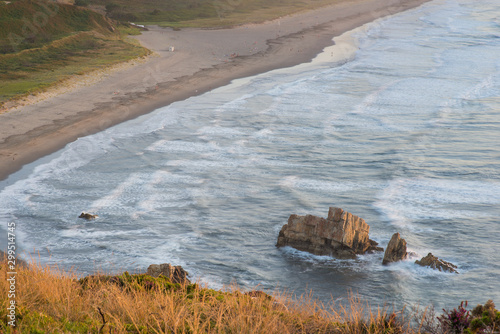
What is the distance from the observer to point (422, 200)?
14.0 meters

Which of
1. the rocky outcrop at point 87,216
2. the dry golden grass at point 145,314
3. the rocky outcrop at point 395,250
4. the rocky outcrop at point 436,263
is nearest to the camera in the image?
the dry golden grass at point 145,314

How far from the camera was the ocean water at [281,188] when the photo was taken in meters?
10.6

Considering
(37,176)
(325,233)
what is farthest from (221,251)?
(37,176)

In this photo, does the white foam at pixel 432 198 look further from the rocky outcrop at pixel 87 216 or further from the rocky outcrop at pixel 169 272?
the rocky outcrop at pixel 87 216

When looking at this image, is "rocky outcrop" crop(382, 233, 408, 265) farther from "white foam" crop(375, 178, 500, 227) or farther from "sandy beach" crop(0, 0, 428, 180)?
"sandy beach" crop(0, 0, 428, 180)

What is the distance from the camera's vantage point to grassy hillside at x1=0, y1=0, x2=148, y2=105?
2688cm

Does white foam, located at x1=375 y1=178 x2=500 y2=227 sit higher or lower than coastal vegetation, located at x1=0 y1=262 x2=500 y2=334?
lower

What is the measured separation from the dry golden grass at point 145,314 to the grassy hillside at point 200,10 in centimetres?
4632

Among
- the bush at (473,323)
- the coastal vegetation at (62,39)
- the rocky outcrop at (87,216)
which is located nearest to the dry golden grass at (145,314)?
the bush at (473,323)

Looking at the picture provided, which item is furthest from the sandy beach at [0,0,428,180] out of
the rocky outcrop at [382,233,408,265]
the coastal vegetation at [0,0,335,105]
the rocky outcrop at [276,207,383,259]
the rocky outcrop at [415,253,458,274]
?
the rocky outcrop at [415,253,458,274]

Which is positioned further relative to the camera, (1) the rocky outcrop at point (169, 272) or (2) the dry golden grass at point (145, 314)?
(1) the rocky outcrop at point (169, 272)

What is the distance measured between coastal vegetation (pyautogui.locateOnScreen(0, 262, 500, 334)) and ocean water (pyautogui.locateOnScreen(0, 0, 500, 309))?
3.08 meters

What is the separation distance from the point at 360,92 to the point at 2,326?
78.1 feet

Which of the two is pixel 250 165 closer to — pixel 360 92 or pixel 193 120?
pixel 193 120
